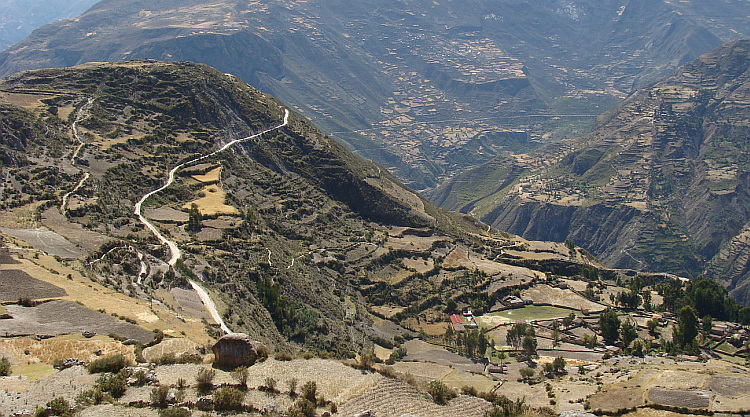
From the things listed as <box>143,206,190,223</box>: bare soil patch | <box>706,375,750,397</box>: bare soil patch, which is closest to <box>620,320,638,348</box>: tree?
<box>706,375,750,397</box>: bare soil patch

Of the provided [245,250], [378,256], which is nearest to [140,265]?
[245,250]

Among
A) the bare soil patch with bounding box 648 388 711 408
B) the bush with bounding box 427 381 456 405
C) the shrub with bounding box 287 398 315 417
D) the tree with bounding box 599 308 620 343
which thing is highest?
the shrub with bounding box 287 398 315 417

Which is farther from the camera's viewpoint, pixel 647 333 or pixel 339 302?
pixel 339 302

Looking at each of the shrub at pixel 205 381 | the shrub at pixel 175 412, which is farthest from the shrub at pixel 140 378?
the shrub at pixel 175 412

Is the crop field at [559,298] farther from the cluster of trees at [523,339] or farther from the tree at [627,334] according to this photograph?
the cluster of trees at [523,339]

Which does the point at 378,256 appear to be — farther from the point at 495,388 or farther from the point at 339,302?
the point at 495,388

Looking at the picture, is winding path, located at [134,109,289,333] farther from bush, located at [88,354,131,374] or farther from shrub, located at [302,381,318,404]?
shrub, located at [302,381,318,404]

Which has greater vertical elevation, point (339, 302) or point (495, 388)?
point (495, 388)
